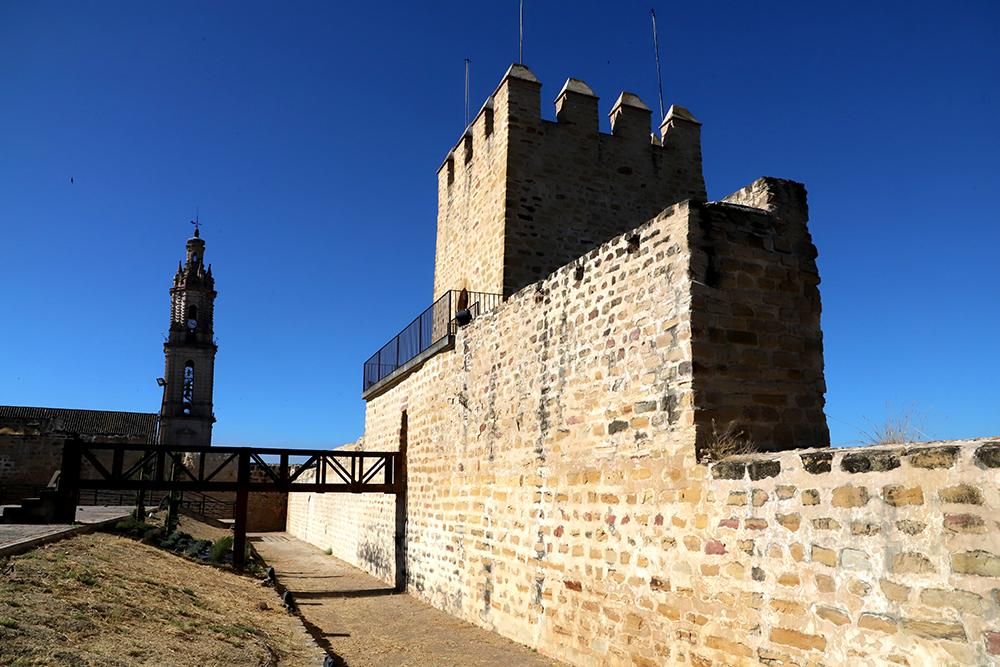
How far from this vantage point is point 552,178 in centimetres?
1329

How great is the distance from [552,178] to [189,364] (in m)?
44.4

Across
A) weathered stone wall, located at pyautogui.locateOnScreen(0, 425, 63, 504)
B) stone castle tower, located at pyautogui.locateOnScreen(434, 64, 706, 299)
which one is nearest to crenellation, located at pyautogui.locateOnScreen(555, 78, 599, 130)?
stone castle tower, located at pyautogui.locateOnScreen(434, 64, 706, 299)

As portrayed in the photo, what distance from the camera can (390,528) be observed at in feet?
48.1

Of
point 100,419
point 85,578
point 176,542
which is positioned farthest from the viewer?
point 100,419

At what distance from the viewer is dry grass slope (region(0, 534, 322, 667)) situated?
17.1 ft

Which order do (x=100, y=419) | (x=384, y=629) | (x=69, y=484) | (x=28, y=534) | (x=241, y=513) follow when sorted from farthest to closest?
(x=100, y=419) < (x=241, y=513) < (x=69, y=484) < (x=384, y=629) < (x=28, y=534)

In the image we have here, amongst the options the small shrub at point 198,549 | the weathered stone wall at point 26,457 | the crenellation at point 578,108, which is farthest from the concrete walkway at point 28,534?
the weathered stone wall at point 26,457

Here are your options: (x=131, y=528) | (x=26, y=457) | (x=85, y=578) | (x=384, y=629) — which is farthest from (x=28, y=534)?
(x=26, y=457)

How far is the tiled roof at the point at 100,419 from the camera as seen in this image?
4791cm

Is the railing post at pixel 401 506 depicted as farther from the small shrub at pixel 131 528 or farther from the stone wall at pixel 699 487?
the small shrub at pixel 131 528

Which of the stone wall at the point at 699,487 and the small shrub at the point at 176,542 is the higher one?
the stone wall at the point at 699,487

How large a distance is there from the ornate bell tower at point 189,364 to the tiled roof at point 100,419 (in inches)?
61.0

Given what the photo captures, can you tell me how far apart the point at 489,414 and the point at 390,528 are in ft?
19.1

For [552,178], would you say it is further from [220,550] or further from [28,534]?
[28,534]
